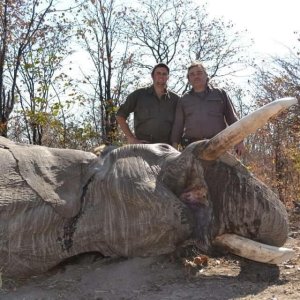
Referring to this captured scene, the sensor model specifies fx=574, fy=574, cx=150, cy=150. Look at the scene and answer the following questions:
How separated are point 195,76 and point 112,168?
2.05 m

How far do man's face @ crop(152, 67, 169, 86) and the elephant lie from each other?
2079 millimetres

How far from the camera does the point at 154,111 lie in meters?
6.61

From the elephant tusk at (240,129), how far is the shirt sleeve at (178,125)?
A: 77.8 inches

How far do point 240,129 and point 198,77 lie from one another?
2159 mm

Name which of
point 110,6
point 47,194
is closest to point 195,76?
point 47,194

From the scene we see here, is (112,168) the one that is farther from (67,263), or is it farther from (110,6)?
(110,6)

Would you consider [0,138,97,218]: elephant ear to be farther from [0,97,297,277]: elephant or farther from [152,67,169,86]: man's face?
[152,67,169,86]: man's face

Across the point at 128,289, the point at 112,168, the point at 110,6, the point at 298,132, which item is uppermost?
the point at 110,6

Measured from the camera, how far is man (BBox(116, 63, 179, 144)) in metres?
6.61

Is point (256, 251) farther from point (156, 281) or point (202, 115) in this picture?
point (202, 115)

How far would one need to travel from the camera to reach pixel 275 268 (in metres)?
4.49

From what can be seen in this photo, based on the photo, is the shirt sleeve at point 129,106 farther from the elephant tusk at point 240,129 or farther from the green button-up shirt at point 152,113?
the elephant tusk at point 240,129

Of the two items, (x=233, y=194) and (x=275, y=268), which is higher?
(x=233, y=194)

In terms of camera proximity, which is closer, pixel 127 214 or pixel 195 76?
pixel 127 214
